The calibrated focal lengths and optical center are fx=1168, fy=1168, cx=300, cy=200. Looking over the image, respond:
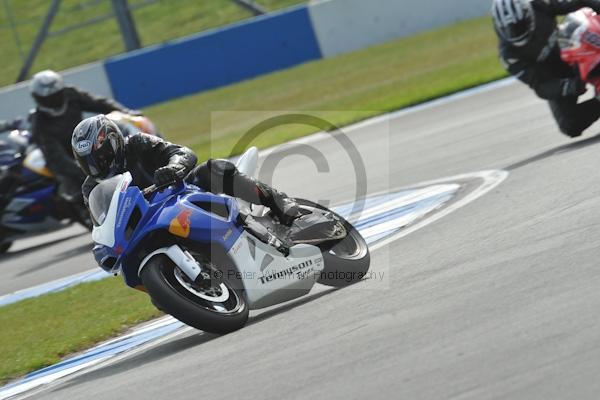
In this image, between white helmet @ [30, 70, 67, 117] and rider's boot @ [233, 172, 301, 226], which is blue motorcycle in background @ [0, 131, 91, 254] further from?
rider's boot @ [233, 172, 301, 226]

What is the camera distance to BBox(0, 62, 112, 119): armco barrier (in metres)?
22.9

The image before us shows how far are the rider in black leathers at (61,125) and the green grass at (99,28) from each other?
1266cm

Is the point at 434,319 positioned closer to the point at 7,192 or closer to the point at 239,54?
the point at 7,192

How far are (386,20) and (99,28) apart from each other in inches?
290

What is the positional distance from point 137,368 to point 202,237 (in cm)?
85

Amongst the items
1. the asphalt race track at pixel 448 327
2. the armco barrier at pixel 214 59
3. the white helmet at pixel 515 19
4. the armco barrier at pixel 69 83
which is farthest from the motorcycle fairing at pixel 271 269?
the armco barrier at pixel 214 59

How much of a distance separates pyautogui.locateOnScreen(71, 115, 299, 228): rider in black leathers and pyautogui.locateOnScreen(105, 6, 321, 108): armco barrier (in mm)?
16657

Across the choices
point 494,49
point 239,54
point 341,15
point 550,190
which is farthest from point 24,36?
point 550,190

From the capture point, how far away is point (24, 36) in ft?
83.0

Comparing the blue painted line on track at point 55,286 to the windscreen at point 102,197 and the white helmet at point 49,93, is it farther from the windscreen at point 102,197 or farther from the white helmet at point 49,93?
the windscreen at point 102,197

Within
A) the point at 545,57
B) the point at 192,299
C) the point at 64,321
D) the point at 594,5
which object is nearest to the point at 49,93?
the point at 64,321

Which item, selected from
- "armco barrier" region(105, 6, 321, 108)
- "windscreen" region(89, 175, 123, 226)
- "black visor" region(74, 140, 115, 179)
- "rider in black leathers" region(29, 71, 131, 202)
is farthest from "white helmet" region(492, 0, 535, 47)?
"armco barrier" region(105, 6, 321, 108)

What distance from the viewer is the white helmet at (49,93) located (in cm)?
1302

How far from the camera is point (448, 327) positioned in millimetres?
5312
